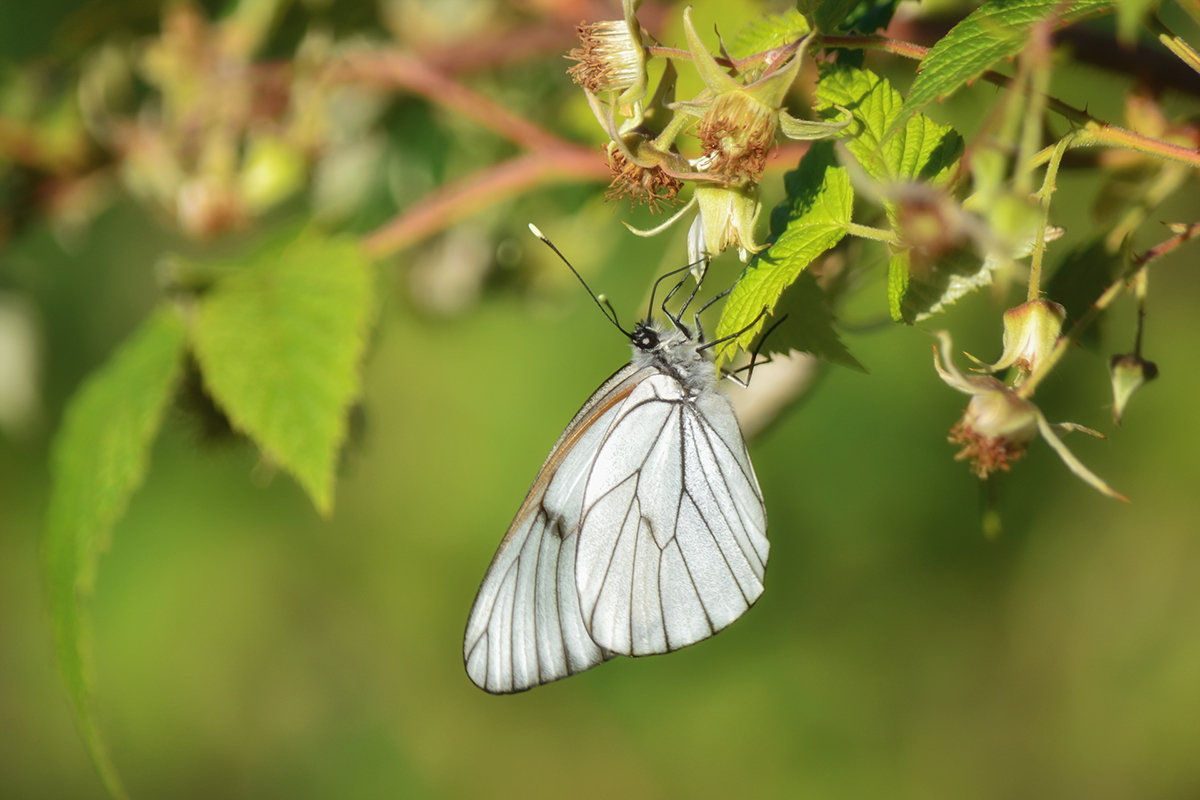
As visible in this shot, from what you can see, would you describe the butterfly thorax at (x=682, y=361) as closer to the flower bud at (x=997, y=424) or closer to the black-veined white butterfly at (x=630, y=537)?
the black-veined white butterfly at (x=630, y=537)

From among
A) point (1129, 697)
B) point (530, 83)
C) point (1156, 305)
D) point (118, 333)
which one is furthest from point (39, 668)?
point (1156, 305)

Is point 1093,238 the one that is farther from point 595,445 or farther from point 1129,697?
point 1129,697

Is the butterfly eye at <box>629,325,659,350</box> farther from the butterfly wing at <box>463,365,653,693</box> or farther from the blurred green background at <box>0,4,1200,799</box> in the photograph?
the blurred green background at <box>0,4,1200,799</box>

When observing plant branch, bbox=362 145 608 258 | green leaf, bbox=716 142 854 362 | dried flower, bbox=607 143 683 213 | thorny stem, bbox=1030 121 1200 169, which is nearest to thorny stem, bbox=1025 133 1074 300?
thorny stem, bbox=1030 121 1200 169

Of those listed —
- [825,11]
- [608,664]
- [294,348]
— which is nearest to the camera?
[825,11]

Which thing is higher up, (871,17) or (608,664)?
(871,17)

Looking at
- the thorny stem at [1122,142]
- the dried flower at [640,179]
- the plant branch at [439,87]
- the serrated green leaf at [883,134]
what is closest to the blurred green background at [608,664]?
the plant branch at [439,87]

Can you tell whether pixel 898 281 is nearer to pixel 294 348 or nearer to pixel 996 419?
pixel 996 419

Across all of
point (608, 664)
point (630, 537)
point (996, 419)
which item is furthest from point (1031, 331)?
point (608, 664)
